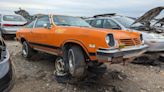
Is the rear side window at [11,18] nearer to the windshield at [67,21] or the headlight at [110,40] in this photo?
the windshield at [67,21]

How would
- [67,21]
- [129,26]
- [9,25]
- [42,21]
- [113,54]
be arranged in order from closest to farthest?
[113,54]
[67,21]
[42,21]
[129,26]
[9,25]

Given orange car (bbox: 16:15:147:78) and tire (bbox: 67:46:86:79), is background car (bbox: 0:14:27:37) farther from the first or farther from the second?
tire (bbox: 67:46:86:79)

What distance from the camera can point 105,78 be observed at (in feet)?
20.9

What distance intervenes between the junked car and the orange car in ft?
6.03

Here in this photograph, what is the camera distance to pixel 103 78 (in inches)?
250

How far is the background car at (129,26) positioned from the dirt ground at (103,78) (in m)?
0.48

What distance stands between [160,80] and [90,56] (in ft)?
7.61

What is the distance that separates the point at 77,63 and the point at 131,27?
14.0 ft

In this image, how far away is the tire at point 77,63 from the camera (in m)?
5.46

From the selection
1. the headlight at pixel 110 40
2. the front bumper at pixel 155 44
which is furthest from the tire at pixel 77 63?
the front bumper at pixel 155 44

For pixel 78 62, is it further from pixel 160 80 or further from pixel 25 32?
pixel 25 32

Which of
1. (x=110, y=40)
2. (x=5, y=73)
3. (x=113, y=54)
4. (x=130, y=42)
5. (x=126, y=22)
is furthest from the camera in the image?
(x=126, y=22)

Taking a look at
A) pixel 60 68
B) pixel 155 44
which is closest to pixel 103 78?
pixel 60 68

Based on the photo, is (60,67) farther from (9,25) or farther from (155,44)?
(9,25)
